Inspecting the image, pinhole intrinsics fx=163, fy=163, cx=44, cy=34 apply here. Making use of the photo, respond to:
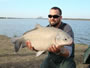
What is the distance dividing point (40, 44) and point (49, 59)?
105 centimetres

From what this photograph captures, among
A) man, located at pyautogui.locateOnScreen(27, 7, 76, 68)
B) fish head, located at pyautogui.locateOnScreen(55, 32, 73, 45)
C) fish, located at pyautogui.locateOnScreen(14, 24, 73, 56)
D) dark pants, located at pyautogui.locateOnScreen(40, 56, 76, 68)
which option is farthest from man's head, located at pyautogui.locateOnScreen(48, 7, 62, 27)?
dark pants, located at pyautogui.locateOnScreen(40, 56, 76, 68)

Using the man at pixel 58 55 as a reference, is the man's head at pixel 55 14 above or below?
above

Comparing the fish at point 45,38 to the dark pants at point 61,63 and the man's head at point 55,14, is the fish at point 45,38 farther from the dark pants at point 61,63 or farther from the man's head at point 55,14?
the dark pants at point 61,63

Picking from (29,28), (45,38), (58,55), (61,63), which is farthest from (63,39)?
(29,28)

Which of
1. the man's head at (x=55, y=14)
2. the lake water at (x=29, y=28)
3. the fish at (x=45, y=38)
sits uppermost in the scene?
the man's head at (x=55, y=14)

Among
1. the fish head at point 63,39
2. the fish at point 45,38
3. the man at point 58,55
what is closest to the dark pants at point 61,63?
the man at point 58,55

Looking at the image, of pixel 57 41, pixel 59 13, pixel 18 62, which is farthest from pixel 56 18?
pixel 18 62

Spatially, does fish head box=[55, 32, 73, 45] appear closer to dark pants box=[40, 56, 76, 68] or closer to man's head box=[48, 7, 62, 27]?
man's head box=[48, 7, 62, 27]

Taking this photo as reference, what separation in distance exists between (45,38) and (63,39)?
0.41 m

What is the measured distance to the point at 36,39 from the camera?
3.57 m

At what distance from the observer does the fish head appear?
3164mm

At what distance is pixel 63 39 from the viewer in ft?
10.4

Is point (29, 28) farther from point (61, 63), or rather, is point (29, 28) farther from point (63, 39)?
point (63, 39)

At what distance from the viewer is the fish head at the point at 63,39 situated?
3.16 meters
